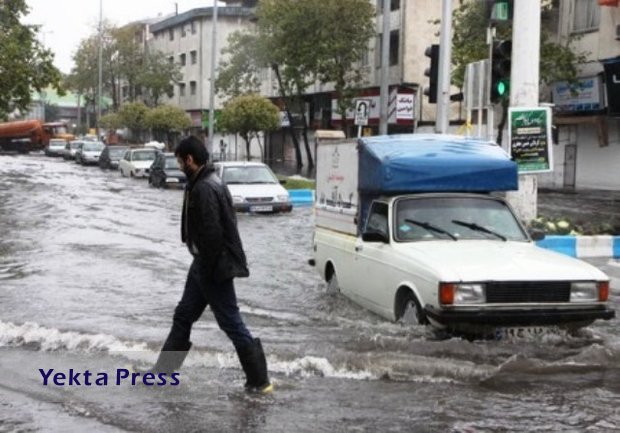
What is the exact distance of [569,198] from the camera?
2848 centimetres

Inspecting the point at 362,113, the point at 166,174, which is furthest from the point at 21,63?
the point at 362,113

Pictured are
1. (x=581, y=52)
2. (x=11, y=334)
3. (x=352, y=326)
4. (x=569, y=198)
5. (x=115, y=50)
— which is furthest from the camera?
(x=115, y=50)

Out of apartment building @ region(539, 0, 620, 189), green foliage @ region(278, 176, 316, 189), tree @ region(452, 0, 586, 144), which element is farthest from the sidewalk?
green foliage @ region(278, 176, 316, 189)

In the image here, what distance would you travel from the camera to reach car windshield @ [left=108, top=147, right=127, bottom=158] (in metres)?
52.8

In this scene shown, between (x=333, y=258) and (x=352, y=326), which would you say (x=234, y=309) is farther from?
(x=333, y=258)

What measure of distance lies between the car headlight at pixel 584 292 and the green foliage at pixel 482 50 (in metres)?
23.3

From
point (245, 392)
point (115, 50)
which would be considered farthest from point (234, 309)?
point (115, 50)

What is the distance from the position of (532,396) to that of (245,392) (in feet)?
6.86

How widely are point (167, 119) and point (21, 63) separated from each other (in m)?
32.1

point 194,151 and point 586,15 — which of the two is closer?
point 194,151

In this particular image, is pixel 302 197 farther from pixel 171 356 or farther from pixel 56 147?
pixel 56 147

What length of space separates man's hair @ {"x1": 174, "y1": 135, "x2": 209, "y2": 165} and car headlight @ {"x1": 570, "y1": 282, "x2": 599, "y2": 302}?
3452 mm

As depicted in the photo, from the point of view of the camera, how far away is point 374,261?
8.74 meters

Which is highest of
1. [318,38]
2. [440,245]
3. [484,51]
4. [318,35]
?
[318,35]
